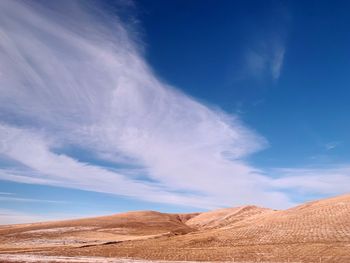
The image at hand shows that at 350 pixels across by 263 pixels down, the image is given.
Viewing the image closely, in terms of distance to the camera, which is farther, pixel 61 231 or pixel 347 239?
pixel 61 231

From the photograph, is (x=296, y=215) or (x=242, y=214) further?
(x=242, y=214)

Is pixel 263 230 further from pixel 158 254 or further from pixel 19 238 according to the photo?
pixel 19 238

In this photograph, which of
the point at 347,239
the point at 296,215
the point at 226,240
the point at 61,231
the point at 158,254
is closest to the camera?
the point at 158,254

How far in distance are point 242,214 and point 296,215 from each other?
51731 mm

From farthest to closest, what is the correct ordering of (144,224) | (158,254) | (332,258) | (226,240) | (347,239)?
(144,224) → (226,240) → (347,239) → (158,254) → (332,258)

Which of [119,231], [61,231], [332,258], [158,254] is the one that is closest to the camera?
[332,258]

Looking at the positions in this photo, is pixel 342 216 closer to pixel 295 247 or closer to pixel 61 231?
pixel 295 247

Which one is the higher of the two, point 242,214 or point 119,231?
point 242,214

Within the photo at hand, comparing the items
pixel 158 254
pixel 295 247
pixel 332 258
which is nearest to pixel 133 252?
pixel 158 254

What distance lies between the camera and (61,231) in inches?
4168

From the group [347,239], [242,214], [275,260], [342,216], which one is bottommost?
[275,260]

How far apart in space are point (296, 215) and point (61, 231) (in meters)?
64.3

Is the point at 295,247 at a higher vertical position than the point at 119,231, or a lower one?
lower

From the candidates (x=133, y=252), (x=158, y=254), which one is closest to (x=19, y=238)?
(x=133, y=252)
